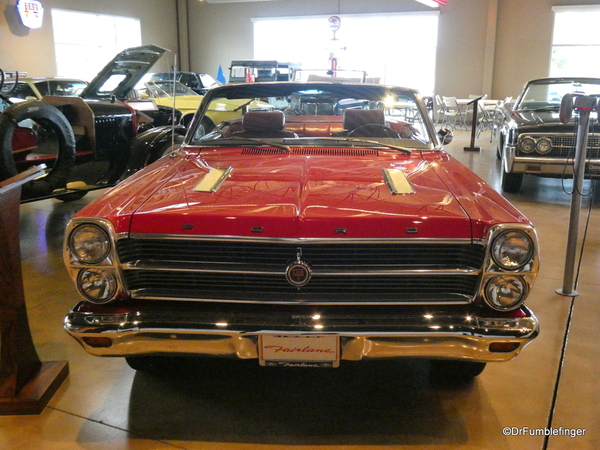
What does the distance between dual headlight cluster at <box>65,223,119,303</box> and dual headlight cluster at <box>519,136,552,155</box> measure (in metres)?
5.41

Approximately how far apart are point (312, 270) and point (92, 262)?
2.72 ft

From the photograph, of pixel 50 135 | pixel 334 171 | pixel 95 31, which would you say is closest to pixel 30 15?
pixel 95 31

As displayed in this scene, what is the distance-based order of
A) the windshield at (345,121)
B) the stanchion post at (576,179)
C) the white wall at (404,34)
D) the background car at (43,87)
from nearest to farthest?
the windshield at (345,121), the stanchion post at (576,179), the background car at (43,87), the white wall at (404,34)

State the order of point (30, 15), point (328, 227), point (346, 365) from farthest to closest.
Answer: point (30, 15) < point (346, 365) < point (328, 227)

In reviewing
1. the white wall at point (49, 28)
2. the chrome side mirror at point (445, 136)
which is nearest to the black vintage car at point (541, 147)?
the chrome side mirror at point (445, 136)

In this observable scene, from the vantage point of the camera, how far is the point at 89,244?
2117 mm

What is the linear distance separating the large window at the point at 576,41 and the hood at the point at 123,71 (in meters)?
15.4

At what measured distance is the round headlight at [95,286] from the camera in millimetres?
2117

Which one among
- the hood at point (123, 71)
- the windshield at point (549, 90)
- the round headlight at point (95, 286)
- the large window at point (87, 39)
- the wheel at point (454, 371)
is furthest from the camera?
the large window at point (87, 39)

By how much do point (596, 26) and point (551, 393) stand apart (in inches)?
728

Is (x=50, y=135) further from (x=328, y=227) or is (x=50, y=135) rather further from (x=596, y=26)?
(x=596, y=26)

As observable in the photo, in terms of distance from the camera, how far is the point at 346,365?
2807 millimetres

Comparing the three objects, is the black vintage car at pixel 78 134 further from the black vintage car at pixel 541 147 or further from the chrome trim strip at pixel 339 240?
the black vintage car at pixel 541 147

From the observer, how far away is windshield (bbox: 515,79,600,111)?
7328mm
